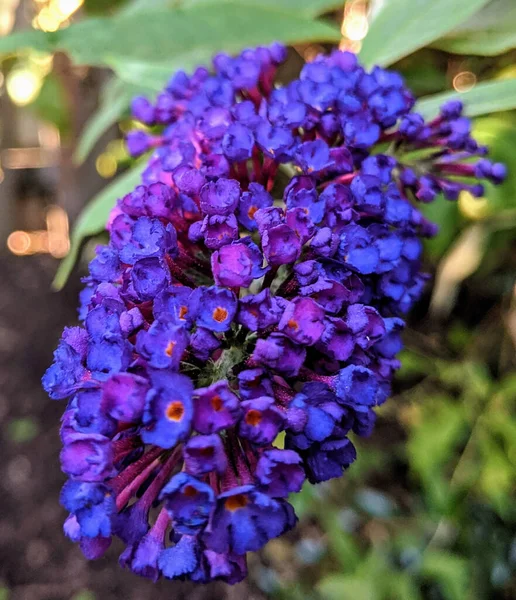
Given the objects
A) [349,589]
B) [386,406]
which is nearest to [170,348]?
[349,589]

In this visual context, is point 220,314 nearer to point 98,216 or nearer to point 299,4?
point 98,216

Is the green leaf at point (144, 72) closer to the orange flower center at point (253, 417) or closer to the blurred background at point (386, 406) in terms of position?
the blurred background at point (386, 406)

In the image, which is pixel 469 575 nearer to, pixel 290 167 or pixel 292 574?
pixel 292 574

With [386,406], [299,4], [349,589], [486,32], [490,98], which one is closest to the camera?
[490,98]

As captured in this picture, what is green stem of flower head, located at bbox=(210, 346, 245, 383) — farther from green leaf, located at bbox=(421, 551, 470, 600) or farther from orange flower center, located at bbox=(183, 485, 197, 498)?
green leaf, located at bbox=(421, 551, 470, 600)

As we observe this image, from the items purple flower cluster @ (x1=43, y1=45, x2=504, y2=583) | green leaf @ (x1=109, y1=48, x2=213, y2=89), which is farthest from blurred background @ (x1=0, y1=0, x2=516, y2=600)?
purple flower cluster @ (x1=43, y1=45, x2=504, y2=583)

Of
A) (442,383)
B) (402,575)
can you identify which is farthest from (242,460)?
(442,383)
